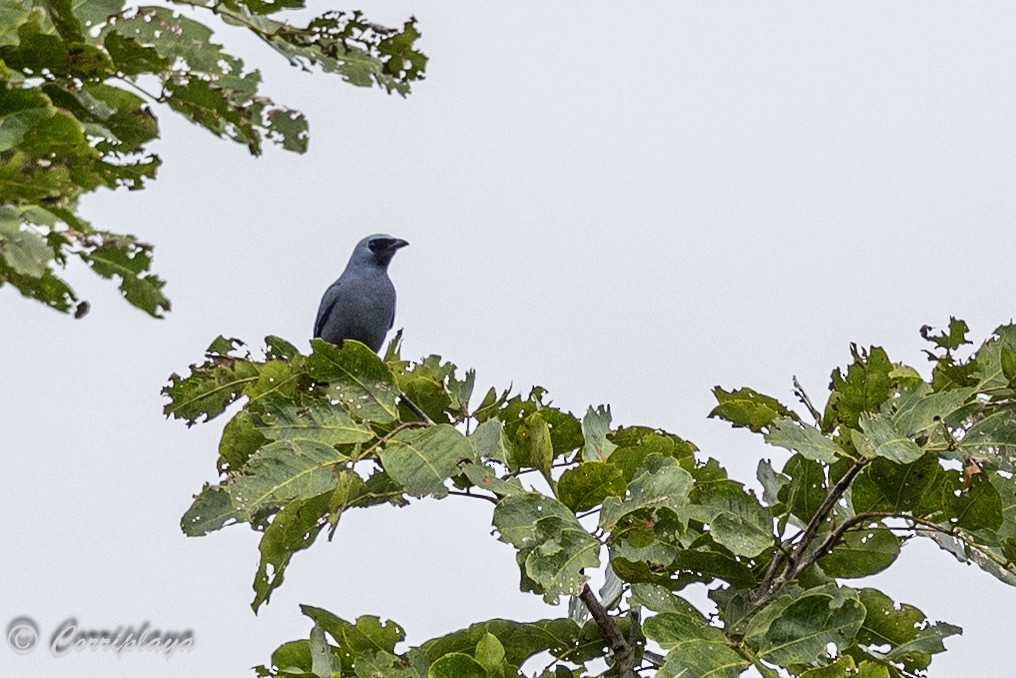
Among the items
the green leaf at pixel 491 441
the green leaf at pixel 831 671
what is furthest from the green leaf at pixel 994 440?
Answer: the green leaf at pixel 491 441

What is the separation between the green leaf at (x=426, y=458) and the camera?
2979 millimetres

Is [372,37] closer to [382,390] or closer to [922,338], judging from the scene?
[382,390]

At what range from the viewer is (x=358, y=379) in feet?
10.8

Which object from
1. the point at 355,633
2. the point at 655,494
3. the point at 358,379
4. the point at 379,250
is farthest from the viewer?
the point at 379,250

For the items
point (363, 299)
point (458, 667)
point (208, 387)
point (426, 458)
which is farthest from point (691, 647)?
point (363, 299)

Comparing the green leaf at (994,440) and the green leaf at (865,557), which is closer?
the green leaf at (994,440)

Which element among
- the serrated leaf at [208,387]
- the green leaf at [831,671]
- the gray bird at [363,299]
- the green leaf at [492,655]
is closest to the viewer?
the green leaf at [831,671]

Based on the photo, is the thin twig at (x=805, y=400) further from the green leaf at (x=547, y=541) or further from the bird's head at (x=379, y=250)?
the bird's head at (x=379, y=250)

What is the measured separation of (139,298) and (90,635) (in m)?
3.08

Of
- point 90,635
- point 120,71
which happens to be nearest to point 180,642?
point 90,635

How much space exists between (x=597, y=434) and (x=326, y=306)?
584 centimetres

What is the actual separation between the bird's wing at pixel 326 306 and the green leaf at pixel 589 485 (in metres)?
5.89

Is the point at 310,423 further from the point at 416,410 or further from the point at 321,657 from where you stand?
the point at 321,657

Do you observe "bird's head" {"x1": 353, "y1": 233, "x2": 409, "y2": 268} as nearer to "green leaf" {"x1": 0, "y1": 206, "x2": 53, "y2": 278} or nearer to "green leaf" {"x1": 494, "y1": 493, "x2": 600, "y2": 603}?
"green leaf" {"x1": 494, "y1": 493, "x2": 600, "y2": 603}
